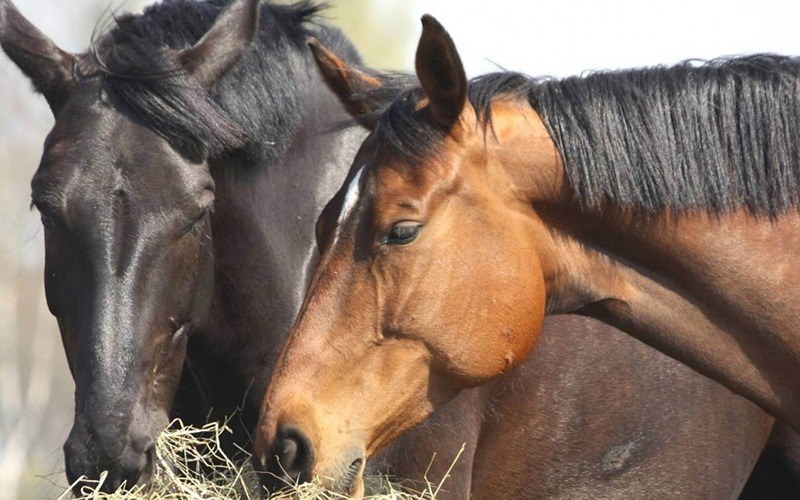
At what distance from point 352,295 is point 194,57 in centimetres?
139

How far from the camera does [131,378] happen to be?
392 centimetres

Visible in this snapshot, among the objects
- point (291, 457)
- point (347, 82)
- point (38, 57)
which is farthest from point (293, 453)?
point (38, 57)

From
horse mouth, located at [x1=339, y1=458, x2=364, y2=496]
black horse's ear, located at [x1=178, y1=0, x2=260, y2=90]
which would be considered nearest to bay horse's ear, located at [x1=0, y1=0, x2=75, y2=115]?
black horse's ear, located at [x1=178, y1=0, x2=260, y2=90]

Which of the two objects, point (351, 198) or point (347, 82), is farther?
point (347, 82)

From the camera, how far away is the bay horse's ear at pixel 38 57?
176 inches

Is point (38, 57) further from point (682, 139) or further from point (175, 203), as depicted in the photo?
point (682, 139)

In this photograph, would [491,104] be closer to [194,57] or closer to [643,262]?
[643,262]

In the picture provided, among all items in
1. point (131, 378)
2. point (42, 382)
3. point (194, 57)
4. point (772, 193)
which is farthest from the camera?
point (42, 382)

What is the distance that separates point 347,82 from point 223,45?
0.55 metres

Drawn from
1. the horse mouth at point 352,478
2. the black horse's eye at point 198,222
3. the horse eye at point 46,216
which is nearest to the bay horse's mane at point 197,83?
the black horse's eye at point 198,222

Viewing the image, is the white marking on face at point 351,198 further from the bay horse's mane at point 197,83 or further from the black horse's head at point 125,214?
the bay horse's mane at point 197,83

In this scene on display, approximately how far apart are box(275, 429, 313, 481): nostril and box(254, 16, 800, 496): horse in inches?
2.4

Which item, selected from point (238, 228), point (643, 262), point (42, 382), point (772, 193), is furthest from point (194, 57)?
point (42, 382)

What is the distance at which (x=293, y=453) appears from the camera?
138 inches
